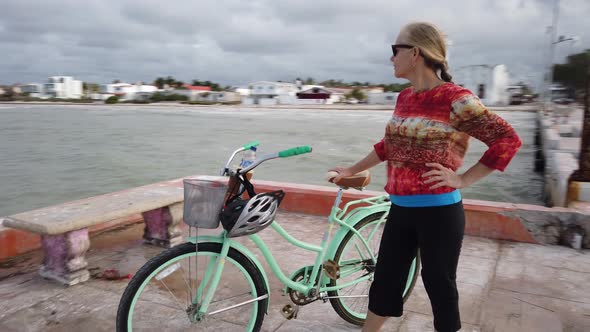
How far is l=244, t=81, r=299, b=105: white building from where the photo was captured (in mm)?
100812

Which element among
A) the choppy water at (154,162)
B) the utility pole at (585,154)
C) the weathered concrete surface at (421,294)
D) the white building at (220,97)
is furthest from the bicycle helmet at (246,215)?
the white building at (220,97)

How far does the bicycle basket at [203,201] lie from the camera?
2.09 metres

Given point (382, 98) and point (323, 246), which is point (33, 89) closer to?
point (382, 98)

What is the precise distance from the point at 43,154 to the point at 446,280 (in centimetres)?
3005

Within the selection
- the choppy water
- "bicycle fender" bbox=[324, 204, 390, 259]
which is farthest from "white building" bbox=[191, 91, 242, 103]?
"bicycle fender" bbox=[324, 204, 390, 259]

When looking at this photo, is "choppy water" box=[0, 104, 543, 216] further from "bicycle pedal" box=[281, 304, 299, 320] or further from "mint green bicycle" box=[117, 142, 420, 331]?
"bicycle pedal" box=[281, 304, 299, 320]

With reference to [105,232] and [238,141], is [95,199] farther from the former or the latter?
[238,141]

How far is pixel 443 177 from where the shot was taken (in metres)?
1.92

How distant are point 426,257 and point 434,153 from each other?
471 millimetres

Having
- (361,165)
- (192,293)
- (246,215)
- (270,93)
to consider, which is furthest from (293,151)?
(270,93)

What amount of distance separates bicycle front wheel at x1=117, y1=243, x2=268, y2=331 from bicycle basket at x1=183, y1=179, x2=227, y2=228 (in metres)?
0.19

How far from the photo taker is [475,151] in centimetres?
2817

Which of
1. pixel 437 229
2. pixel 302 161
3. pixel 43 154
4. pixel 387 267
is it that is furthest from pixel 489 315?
pixel 43 154

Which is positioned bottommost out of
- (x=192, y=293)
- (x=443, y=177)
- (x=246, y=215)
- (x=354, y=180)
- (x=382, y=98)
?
(x=192, y=293)
